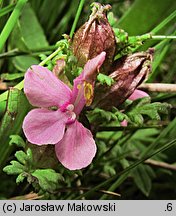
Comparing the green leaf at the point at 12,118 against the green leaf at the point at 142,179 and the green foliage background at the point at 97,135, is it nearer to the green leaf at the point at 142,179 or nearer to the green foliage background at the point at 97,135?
the green foliage background at the point at 97,135

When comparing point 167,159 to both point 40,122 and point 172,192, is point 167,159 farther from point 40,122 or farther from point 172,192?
point 40,122

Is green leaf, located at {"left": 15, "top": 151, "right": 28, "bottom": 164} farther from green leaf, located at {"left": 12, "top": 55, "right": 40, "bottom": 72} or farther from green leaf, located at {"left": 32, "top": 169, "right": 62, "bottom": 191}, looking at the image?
green leaf, located at {"left": 12, "top": 55, "right": 40, "bottom": 72}

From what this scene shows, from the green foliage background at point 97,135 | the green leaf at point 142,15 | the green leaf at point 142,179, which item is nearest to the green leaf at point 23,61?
the green foliage background at point 97,135

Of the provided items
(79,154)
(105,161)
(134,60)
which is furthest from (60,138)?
(105,161)

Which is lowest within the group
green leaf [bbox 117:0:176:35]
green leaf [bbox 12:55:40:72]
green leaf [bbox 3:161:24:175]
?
green leaf [bbox 3:161:24:175]

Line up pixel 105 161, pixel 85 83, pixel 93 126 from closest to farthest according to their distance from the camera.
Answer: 1. pixel 85 83
2. pixel 93 126
3. pixel 105 161

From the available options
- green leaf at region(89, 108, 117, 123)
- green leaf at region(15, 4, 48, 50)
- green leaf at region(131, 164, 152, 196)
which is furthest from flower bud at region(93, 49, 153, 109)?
green leaf at region(15, 4, 48, 50)
